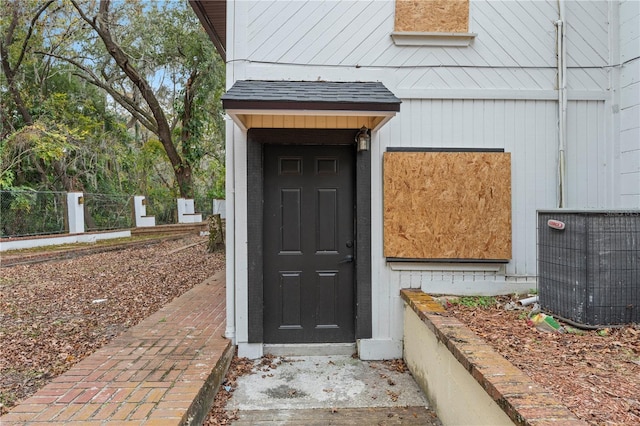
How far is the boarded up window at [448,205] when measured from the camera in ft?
13.8

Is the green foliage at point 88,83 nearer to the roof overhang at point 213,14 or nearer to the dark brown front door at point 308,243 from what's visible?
the roof overhang at point 213,14

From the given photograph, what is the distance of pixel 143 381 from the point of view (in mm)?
3105

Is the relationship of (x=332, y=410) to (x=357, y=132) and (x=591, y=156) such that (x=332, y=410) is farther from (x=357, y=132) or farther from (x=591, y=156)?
(x=591, y=156)

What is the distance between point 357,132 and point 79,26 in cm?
1637

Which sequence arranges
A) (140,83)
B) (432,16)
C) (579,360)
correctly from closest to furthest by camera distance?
(579,360) → (432,16) → (140,83)

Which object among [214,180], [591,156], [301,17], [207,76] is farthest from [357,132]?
[214,180]

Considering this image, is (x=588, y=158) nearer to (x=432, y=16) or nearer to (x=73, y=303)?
(x=432, y=16)

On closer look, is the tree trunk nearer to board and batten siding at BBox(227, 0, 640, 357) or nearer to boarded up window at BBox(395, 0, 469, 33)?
board and batten siding at BBox(227, 0, 640, 357)

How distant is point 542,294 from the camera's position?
12.0 ft

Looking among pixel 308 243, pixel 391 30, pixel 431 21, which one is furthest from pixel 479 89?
pixel 308 243

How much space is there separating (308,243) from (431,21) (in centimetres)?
282

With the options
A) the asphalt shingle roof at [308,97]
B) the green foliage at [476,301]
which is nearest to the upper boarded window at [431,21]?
the asphalt shingle roof at [308,97]

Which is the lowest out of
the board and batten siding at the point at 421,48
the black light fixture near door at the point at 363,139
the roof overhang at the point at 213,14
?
the black light fixture near door at the point at 363,139

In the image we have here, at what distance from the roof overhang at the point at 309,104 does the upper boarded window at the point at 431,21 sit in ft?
2.39
